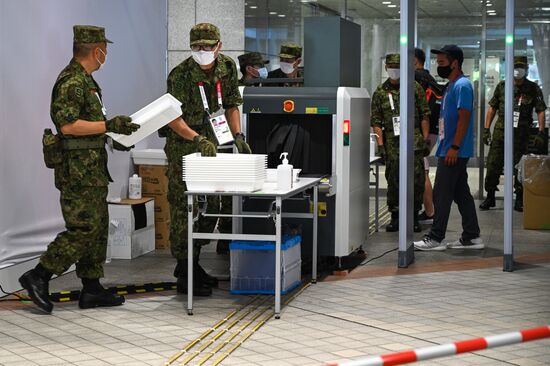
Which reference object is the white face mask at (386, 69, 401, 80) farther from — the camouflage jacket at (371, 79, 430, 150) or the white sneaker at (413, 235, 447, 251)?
the white sneaker at (413, 235, 447, 251)

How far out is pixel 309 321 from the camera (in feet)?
20.2

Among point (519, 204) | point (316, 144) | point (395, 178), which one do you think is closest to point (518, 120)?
point (519, 204)

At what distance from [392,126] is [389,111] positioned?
0.48ft

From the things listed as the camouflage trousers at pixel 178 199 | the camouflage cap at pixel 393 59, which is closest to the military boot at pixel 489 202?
the camouflage cap at pixel 393 59

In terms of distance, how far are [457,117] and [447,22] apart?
555 centimetres

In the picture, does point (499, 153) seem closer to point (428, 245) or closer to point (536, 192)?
point (536, 192)

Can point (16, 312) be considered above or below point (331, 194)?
below

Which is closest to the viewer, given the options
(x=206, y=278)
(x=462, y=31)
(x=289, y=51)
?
(x=206, y=278)

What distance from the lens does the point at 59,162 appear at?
6438 millimetres

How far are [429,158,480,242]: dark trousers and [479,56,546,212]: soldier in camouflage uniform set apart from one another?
124 inches

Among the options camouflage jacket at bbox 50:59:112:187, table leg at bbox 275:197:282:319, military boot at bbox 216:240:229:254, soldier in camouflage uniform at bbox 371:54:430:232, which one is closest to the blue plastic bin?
table leg at bbox 275:197:282:319

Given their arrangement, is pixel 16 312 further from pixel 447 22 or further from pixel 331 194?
pixel 447 22

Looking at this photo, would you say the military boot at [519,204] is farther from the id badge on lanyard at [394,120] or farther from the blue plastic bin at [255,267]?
the blue plastic bin at [255,267]

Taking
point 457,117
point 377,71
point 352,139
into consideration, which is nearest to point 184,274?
point 352,139
